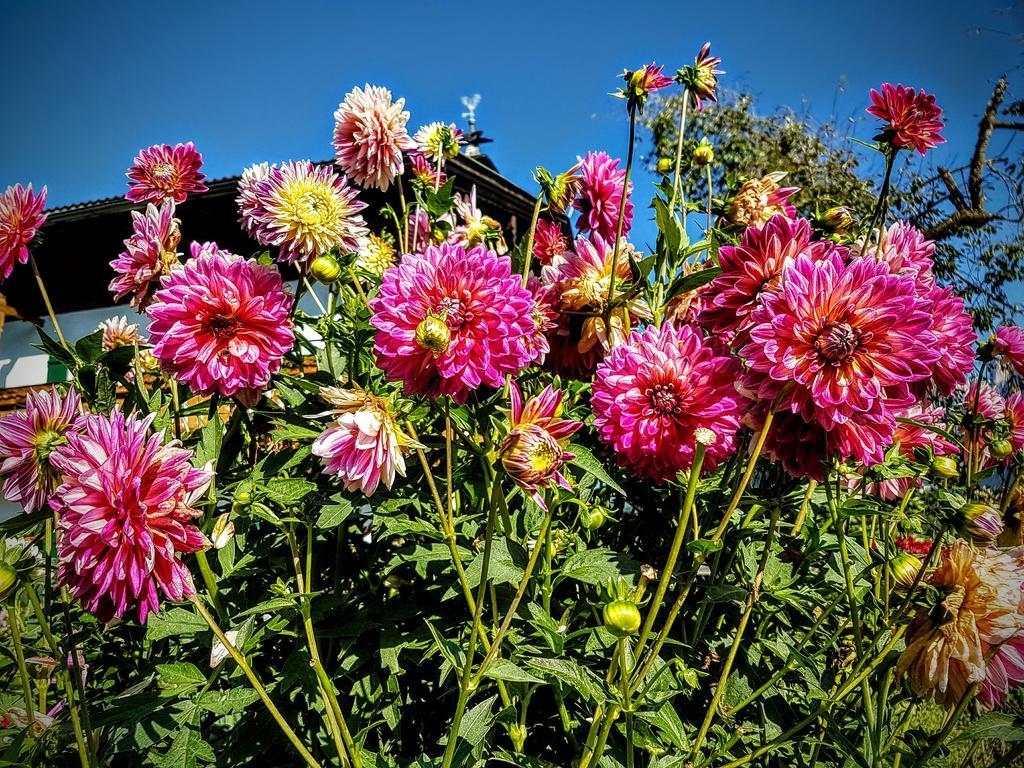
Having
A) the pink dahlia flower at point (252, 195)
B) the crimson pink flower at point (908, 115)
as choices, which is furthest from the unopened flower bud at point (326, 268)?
the crimson pink flower at point (908, 115)

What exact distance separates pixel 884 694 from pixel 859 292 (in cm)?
58

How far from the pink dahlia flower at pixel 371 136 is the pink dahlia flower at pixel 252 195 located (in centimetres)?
17

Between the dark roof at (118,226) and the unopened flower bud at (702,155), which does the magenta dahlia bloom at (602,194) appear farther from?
the dark roof at (118,226)

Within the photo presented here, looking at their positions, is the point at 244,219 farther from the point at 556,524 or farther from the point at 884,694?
the point at 884,694

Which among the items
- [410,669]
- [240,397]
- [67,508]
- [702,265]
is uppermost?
[702,265]

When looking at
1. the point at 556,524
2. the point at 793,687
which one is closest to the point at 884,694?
the point at 793,687

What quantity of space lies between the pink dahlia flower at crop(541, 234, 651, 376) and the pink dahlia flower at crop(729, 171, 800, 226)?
21cm

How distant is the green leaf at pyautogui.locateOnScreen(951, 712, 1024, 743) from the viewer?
0.81m

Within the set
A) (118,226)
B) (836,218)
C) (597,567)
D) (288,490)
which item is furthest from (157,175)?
(118,226)

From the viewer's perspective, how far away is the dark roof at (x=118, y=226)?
4.79 meters

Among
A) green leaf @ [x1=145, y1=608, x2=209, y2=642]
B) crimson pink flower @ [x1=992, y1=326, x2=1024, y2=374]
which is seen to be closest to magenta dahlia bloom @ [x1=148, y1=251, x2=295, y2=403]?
green leaf @ [x1=145, y1=608, x2=209, y2=642]

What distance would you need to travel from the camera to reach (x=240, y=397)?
35.6 inches

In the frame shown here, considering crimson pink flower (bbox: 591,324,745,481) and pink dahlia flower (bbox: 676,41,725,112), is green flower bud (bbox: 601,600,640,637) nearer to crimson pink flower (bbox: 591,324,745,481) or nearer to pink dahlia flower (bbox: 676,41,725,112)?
crimson pink flower (bbox: 591,324,745,481)

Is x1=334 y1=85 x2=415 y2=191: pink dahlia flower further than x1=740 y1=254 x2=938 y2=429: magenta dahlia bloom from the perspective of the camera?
Yes
